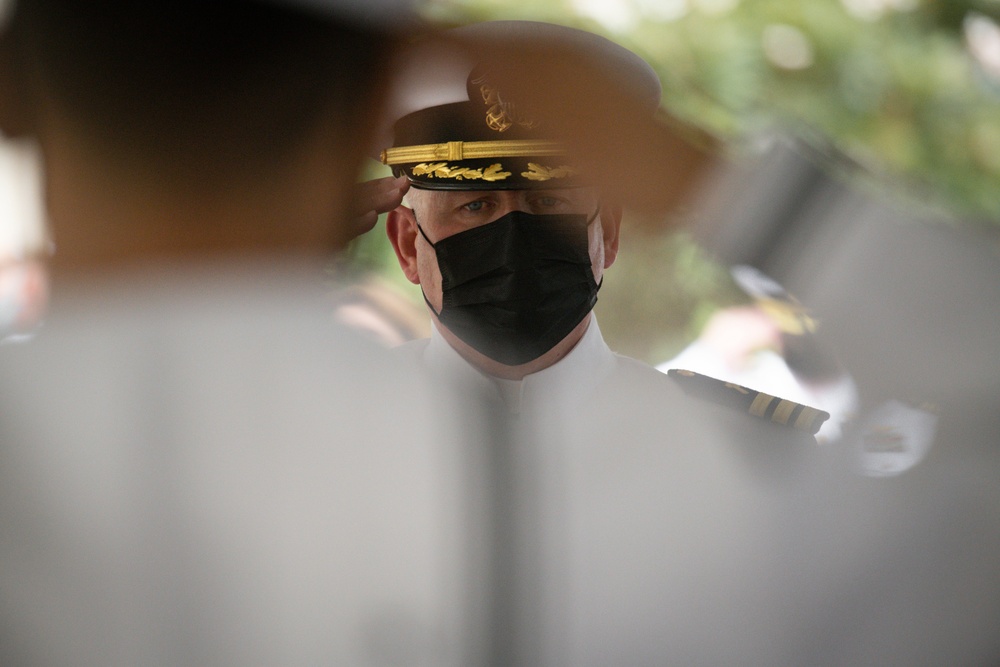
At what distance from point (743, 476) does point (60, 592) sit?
0.69 m

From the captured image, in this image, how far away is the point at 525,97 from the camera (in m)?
0.74

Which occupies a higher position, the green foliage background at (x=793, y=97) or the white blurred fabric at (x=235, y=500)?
the green foliage background at (x=793, y=97)

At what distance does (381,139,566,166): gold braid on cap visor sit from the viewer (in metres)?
0.77

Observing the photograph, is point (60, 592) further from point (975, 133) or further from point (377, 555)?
point (975, 133)

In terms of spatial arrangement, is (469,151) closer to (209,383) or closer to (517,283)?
(517,283)

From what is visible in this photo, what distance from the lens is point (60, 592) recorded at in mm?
767

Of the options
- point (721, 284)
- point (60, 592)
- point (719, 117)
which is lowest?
point (60, 592)

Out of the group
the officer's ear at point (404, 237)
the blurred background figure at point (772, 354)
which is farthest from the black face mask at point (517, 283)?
the blurred background figure at point (772, 354)

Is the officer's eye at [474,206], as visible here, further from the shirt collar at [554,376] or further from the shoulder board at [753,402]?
the shoulder board at [753,402]

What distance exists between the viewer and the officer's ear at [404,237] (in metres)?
0.78

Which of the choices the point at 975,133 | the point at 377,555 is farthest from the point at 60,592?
the point at 975,133

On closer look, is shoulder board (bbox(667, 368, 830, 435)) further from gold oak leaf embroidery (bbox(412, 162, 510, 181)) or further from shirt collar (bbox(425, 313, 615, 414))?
gold oak leaf embroidery (bbox(412, 162, 510, 181))

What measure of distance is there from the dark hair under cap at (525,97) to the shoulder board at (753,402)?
0.24m

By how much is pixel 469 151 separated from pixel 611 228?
0.55ft
